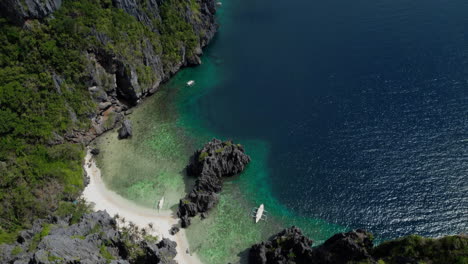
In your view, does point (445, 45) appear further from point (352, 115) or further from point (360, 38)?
point (352, 115)

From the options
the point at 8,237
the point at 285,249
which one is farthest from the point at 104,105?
the point at 285,249

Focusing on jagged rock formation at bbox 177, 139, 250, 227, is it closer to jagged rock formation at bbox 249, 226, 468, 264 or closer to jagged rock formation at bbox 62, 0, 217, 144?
jagged rock formation at bbox 249, 226, 468, 264

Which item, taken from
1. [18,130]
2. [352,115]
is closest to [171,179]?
[18,130]

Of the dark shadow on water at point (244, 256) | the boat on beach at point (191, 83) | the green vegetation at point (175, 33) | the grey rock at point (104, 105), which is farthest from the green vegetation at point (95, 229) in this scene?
the green vegetation at point (175, 33)

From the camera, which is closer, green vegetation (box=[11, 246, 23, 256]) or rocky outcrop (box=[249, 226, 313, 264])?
green vegetation (box=[11, 246, 23, 256])

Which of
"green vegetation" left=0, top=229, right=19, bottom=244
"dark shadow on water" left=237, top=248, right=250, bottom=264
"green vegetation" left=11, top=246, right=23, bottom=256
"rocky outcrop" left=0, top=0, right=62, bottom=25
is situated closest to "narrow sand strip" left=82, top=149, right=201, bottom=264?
"dark shadow on water" left=237, top=248, right=250, bottom=264

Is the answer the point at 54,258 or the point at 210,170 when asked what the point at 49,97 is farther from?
the point at 54,258
